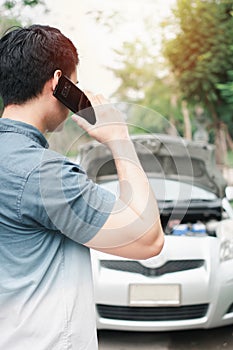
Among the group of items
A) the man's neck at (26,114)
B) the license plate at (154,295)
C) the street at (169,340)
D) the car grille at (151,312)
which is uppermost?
the man's neck at (26,114)

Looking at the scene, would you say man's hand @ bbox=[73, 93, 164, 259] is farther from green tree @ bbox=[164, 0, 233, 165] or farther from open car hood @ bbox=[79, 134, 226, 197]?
green tree @ bbox=[164, 0, 233, 165]

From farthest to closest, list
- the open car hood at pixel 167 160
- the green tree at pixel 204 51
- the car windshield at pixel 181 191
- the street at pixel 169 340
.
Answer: the green tree at pixel 204 51
the open car hood at pixel 167 160
the car windshield at pixel 181 191
the street at pixel 169 340

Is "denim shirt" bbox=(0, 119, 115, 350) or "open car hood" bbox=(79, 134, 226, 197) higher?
"denim shirt" bbox=(0, 119, 115, 350)

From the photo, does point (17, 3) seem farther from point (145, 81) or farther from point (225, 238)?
point (145, 81)

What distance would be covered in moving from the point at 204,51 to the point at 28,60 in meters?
10.5

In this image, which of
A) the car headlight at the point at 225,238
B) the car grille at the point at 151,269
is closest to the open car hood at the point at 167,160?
the car headlight at the point at 225,238

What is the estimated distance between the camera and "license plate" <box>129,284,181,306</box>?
3033mm

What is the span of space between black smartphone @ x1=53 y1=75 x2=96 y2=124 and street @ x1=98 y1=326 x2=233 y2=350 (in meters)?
2.42

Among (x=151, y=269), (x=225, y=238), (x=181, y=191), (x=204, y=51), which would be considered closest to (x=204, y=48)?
(x=204, y=51)

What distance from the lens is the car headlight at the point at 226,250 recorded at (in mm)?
3190

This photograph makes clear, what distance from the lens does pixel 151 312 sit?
3.07 meters

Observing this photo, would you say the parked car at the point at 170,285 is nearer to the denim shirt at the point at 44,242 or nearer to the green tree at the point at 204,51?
the denim shirt at the point at 44,242

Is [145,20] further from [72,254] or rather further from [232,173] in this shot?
[72,254]

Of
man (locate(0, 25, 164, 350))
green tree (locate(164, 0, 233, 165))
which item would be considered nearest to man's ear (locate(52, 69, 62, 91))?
man (locate(0, 25, 164, 350))
